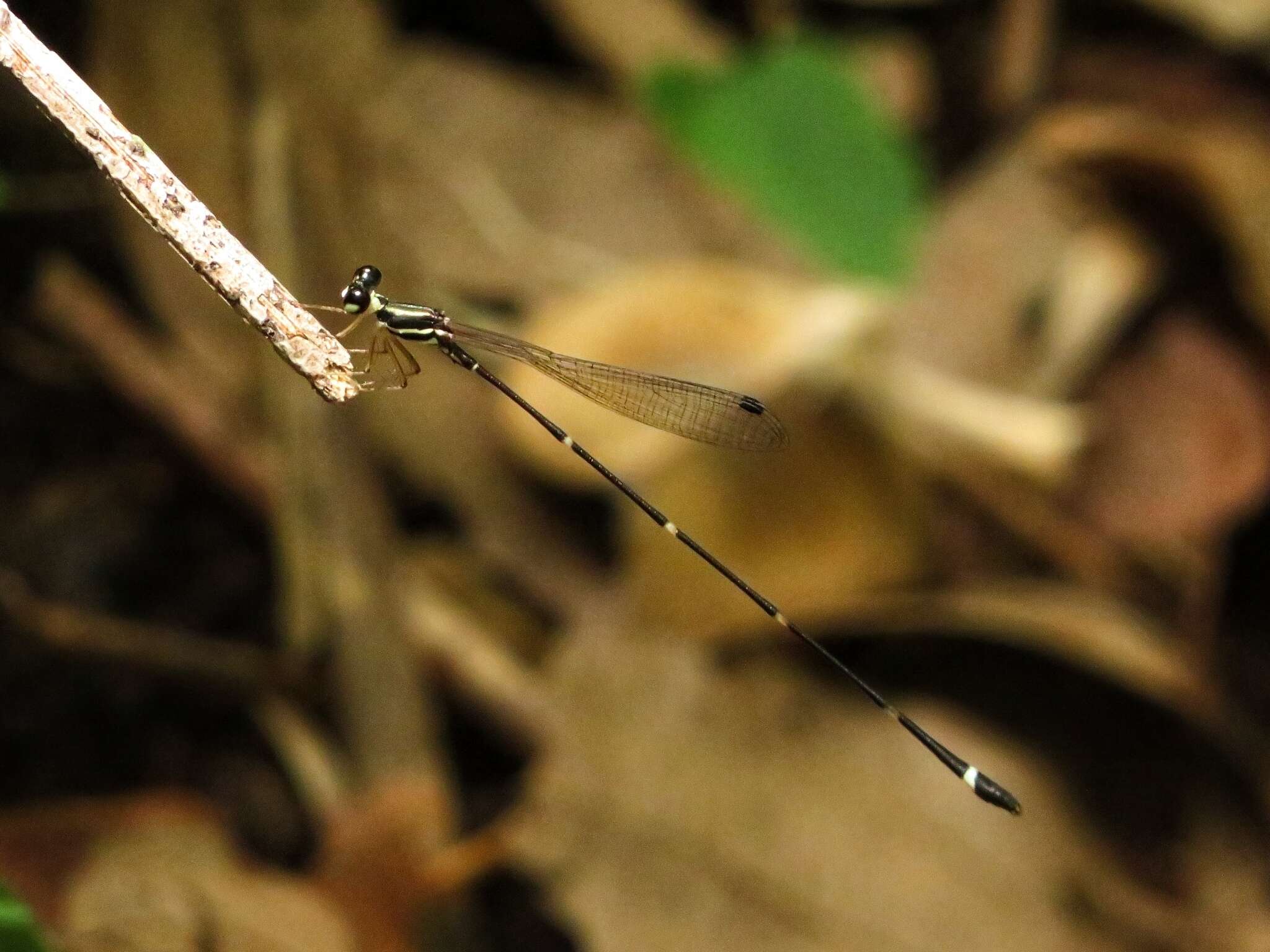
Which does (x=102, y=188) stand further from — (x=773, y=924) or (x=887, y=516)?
(x=773, y=924)

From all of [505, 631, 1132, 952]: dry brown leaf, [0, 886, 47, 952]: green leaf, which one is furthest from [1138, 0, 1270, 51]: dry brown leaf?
[0, 886, 47, 952]: green leaf

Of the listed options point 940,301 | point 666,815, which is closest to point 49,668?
point 666,815

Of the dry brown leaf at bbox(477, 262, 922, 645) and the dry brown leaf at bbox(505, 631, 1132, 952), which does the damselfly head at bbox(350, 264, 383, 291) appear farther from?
the dry brown leaf at bbox(505, 631, 1132, 952)

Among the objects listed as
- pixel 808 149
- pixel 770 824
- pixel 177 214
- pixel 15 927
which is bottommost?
pixel 15 927

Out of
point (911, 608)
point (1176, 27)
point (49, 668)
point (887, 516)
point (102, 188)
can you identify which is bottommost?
point (49, 668)

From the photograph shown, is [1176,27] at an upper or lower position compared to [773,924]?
upper

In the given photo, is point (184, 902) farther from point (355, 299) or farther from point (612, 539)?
point (612, 539)

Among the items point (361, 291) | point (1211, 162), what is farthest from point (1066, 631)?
point (361, 291)

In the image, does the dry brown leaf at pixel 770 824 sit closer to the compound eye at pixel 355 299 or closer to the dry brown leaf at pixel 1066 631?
the dry brown leaf at pixel 1066 631
